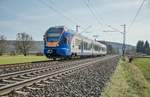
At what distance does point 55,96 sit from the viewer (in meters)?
8.57

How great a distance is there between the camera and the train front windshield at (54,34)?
2902 centimetres

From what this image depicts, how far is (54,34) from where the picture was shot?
95.8 feet

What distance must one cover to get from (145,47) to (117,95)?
194545mm

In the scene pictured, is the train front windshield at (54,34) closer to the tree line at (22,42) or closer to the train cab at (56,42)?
the train cab at (56,42)

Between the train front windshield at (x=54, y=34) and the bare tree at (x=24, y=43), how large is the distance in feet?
229

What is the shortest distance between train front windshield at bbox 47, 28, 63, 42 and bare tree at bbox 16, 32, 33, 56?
69.9 meters

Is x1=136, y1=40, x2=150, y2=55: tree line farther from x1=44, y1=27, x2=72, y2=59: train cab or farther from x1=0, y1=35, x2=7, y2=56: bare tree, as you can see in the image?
x1=44, y1=27, x2=72, y2=59: train cab

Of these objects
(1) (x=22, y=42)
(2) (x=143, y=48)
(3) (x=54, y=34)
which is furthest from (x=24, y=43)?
(2) (x=143, y=48)

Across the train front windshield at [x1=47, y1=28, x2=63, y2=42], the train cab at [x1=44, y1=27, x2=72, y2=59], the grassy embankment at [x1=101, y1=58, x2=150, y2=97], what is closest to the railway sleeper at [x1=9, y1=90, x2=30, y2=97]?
the grassy embankment at [x1=101, y1=58, x2=150, y2=97]

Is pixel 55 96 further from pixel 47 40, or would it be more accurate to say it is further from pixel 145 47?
pixel 145 47

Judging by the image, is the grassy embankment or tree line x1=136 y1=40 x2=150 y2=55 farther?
tree line x1=136 y1=40 x2=150 y2=55

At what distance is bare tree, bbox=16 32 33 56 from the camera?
99625 millimetres

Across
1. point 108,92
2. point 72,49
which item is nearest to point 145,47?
point 72,49

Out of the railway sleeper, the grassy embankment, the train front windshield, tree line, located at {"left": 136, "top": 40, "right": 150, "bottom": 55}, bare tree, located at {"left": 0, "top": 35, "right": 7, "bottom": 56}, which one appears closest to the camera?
the railway sleeper
